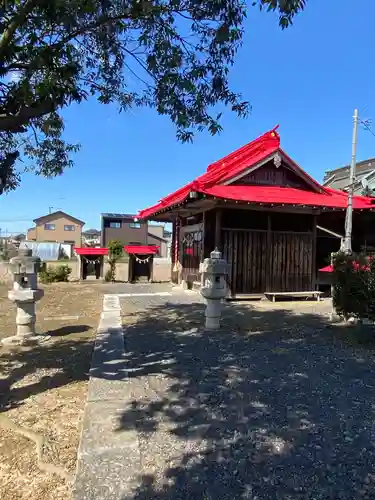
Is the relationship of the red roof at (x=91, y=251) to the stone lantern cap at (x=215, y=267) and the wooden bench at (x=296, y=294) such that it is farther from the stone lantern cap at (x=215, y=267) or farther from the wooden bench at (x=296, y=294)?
the stone lantern cap at (x=215, y=267)

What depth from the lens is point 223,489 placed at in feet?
7.64

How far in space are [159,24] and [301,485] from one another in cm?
490

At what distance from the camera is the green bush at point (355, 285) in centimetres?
575

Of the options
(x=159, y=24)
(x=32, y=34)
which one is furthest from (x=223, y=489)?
(x=159, y=24)

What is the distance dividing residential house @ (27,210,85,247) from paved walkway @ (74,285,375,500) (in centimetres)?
5375

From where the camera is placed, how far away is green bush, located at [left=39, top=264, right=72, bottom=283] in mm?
15797

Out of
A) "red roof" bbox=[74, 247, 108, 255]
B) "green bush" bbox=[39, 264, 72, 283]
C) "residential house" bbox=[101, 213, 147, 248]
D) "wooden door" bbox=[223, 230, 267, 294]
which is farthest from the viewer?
"residential house" bbox=[101, 213, 147, 248]

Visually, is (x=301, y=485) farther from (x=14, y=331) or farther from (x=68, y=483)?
(x=14, y=331)

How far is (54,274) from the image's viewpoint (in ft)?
52.4

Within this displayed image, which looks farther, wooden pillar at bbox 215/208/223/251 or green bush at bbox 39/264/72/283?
green bush at bbox 39/264/72/283

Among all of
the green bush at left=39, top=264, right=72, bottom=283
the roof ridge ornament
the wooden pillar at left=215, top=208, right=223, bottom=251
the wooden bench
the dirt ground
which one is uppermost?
the roof ridge ornament

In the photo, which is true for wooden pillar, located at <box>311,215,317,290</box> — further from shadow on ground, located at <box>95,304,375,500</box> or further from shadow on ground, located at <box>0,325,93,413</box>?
shadow on ground, located at <box>0,325,93,413</box>

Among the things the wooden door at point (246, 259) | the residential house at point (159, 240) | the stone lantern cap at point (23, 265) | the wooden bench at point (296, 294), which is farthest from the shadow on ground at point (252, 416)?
the residential house at point (159, 240)

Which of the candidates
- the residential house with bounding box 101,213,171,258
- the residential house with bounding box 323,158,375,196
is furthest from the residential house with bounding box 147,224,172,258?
the residential house with bounding box 323,158,375,196
